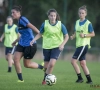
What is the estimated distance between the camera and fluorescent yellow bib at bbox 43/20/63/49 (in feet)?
37.9

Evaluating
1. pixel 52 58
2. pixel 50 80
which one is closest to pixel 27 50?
pixel 52 58

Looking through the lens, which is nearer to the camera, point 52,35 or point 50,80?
point 50,80

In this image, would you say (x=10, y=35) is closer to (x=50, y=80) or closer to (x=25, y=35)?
(x=25, y=35)

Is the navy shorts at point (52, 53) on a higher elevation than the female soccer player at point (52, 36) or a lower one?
lower

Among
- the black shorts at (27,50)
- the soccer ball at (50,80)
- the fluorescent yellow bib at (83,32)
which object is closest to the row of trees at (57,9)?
the fluorescent yellow bib at (83,32)

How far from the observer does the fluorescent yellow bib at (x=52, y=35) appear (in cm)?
1155

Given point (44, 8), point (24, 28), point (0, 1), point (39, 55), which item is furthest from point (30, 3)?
point (24, 28)

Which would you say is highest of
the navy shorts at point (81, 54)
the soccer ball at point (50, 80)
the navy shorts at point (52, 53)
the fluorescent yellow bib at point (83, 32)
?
the fluorescent yellow bib at point (83, 32)

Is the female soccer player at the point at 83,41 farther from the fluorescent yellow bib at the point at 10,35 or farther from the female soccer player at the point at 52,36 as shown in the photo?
the fluorescent yellow bib at the point at 10,35

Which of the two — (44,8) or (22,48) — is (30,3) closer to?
(44,8)

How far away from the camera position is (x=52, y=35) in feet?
38.1

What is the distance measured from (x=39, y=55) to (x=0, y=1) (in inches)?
376

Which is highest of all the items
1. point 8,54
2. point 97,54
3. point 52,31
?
point 52,31

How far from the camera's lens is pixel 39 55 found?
94.3 feet
